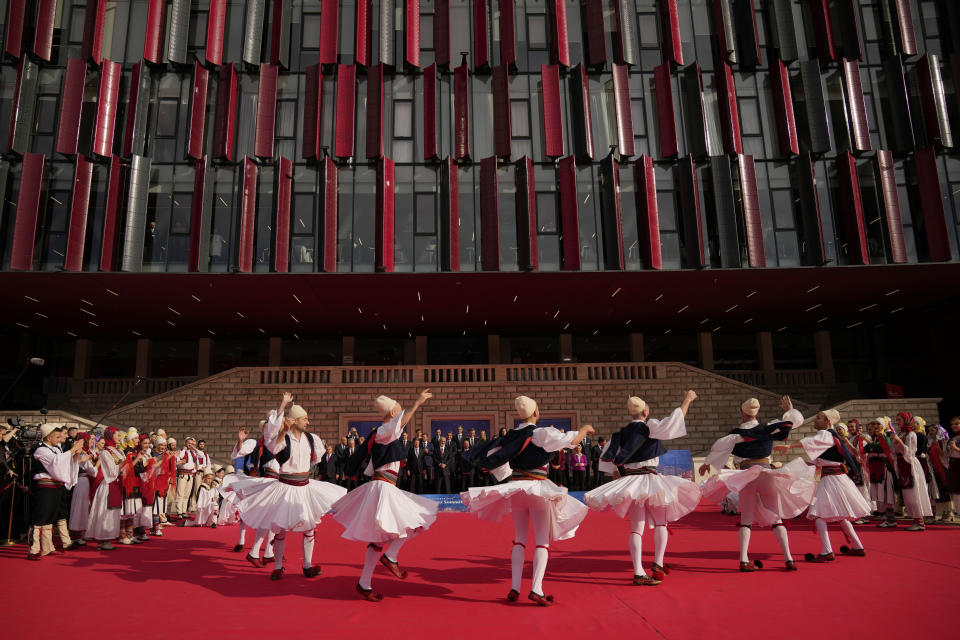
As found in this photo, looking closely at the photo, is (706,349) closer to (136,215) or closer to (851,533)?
(851,533)

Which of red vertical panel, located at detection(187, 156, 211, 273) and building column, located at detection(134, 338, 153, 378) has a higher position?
red vertical panel, located at detection(187, 156, 211, 273)

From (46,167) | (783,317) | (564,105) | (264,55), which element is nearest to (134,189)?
(46,167)

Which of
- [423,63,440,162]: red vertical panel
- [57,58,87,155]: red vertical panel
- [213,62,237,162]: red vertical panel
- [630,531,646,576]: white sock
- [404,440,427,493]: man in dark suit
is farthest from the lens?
[423,63,440,162]: red vertical panel

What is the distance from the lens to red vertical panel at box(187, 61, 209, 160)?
23.1 m

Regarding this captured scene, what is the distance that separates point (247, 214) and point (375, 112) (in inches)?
248

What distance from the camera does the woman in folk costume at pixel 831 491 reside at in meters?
8.33

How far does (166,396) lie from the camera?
27062mm

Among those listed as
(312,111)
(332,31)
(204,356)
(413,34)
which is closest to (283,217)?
(312,111)

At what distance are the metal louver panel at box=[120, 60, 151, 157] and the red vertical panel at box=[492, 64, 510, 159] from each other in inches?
525

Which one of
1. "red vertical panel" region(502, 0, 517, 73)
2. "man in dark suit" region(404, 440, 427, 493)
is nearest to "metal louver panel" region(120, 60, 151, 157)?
"red vertical panel" region(502, 0, 517, 73)

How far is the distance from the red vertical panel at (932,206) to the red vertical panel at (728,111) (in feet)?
21.1

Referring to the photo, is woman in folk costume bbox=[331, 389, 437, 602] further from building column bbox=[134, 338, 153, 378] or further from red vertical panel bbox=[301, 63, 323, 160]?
building column bbox=[134, 338, 153, 378]

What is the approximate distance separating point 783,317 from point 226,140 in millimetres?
25797

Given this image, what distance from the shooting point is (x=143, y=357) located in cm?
3241
